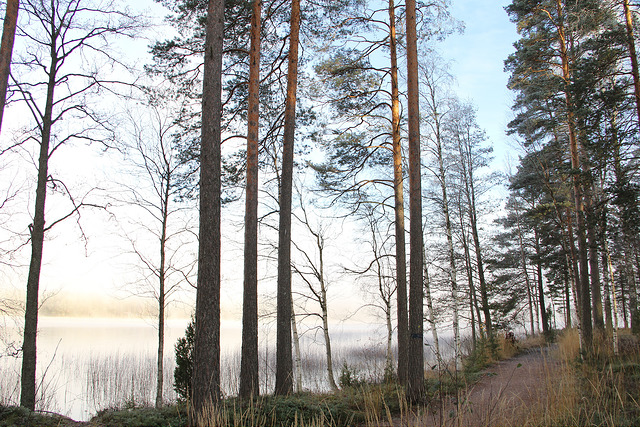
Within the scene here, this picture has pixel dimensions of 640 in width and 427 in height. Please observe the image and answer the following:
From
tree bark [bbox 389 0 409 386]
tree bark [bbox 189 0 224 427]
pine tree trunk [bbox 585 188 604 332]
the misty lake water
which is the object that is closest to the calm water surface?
the misty lake water

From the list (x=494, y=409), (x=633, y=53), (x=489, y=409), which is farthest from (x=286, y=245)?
A: (x=633, y=53)

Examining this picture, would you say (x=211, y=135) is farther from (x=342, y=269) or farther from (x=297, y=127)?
(x=342, y=269)

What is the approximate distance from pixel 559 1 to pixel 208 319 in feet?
39.5

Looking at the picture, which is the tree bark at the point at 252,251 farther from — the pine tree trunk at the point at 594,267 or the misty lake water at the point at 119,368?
the pine tree trunk at the point at 594,267

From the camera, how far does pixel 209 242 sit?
5.17m

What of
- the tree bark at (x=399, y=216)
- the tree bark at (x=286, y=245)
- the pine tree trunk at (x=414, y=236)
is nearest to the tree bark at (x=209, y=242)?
the tree bark at (x=286, y=245)

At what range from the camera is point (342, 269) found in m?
11.9

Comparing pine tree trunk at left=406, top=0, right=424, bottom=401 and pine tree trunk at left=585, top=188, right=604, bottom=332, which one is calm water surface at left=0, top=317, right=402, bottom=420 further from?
pine tree trunk at left=585, top=188, right=604, bottom=332

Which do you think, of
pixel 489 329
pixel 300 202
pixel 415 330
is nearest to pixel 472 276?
pixel 489 329

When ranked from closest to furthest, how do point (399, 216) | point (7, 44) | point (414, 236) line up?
point (7, 44) < point (414, 236) < point (399, 216)

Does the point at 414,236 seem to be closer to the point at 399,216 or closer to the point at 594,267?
the point at 399,216

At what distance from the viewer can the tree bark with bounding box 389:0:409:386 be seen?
284 inches

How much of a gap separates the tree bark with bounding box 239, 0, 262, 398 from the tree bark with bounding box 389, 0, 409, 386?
2801 mm

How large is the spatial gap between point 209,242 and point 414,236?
11.8 ft
